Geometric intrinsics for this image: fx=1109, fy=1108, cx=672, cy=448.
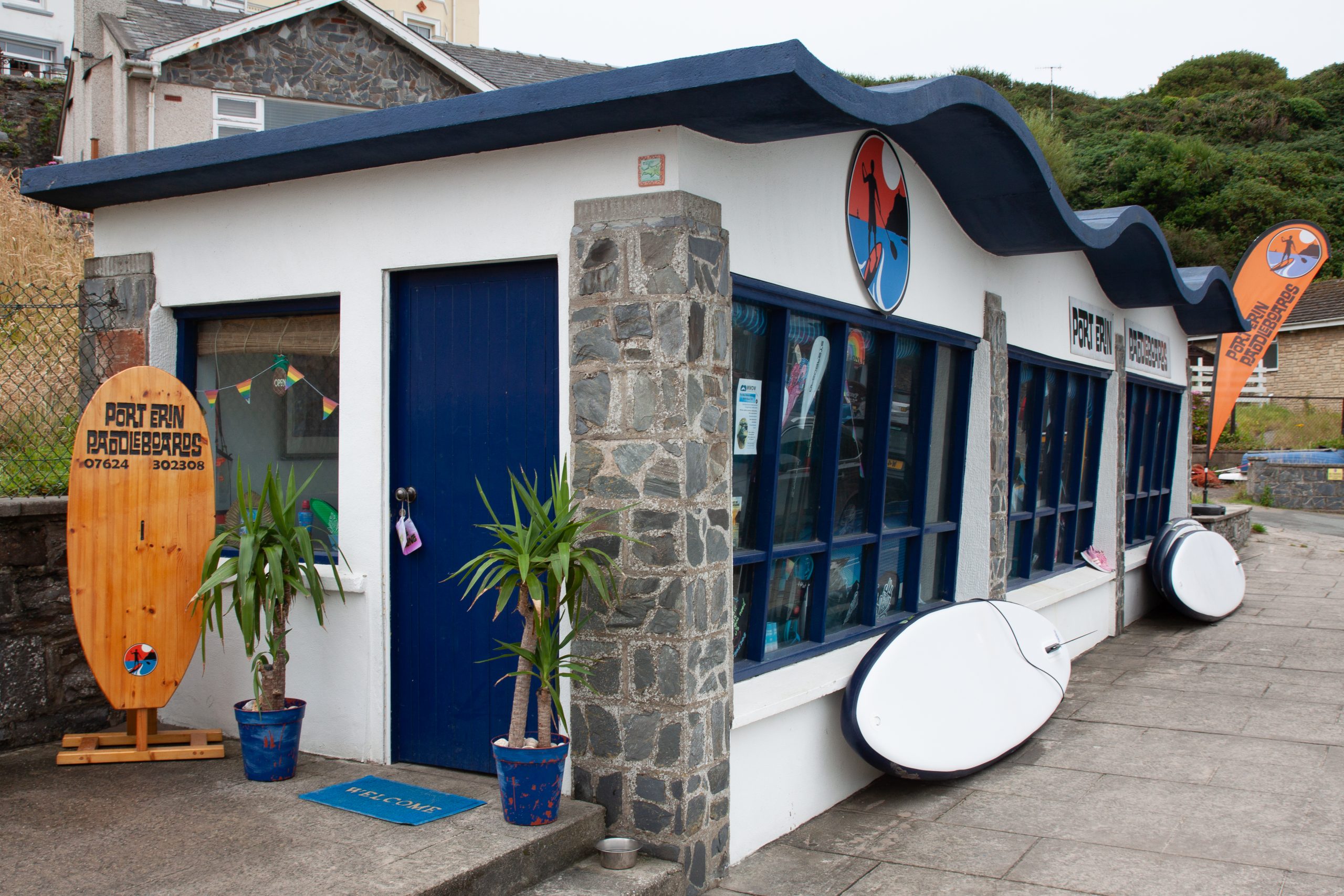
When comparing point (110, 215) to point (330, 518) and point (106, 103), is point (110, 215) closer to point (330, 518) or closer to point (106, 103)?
point (330, 518)

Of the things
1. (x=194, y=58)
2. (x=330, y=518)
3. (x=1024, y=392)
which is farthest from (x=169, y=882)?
(x=194, y=58)

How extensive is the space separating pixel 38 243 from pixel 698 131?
32.4 ft

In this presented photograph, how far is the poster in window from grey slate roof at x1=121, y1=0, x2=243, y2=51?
15.1 metres

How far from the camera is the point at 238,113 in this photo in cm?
1725

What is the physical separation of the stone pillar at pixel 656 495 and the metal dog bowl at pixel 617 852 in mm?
107

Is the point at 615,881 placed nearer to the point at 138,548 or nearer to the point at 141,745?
the point at 141,745

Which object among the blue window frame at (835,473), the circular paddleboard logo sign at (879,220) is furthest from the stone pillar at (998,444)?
the circular paddleboard logo sign at (879,220)

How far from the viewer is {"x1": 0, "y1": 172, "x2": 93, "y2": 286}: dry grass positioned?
10.6 m

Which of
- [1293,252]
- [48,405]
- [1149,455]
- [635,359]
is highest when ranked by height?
[1293,252]

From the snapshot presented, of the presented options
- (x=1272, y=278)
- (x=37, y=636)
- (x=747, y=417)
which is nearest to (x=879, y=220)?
(x=747, y=417)

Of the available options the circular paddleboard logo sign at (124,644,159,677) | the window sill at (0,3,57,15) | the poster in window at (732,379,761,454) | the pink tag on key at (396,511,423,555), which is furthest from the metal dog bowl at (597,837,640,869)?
the window sill at (0,3,57,15)

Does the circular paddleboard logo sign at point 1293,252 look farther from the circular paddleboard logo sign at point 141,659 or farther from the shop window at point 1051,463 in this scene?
the circular paddleboard logo sign at point 141,659

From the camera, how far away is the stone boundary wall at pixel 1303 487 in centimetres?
2156

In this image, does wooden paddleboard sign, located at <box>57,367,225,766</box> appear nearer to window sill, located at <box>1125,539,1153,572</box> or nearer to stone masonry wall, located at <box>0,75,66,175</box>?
window sill, located at <box>1125,539,1153,572</box>
